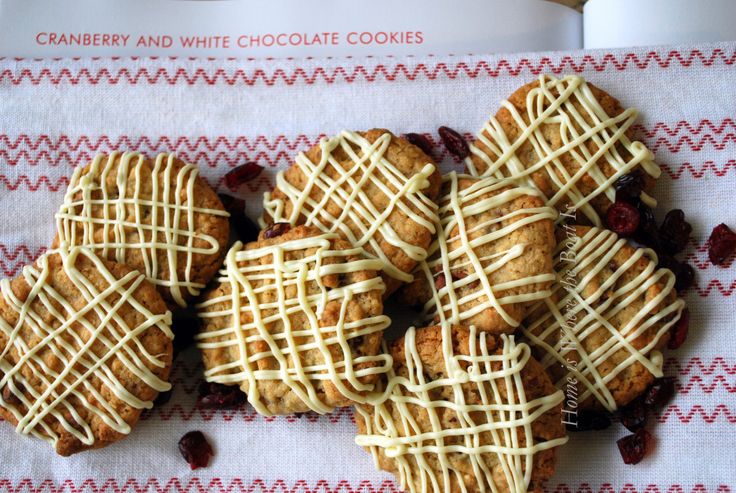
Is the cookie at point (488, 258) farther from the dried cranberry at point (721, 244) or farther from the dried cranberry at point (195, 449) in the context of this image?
the dried cranberry at point (195, 449)

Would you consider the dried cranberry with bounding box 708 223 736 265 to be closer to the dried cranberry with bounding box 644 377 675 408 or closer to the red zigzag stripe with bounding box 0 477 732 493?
the dried cranberry with bounding box 644 377 675 408

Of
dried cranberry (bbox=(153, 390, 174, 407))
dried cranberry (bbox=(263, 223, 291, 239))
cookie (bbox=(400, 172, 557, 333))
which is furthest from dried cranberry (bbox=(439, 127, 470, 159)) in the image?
dried cranberry (bbox=(153, 390, 174, 407))

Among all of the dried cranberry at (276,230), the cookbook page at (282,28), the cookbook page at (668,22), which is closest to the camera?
the dried cranberry at (276,230)

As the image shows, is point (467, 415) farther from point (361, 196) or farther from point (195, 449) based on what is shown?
point (195, 449)

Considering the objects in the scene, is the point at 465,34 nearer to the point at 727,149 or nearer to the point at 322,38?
the point at 322,38

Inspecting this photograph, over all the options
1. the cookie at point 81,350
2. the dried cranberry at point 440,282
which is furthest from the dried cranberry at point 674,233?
the cookie at point 81,350

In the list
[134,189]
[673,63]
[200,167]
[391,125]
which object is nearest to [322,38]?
[391,125]
